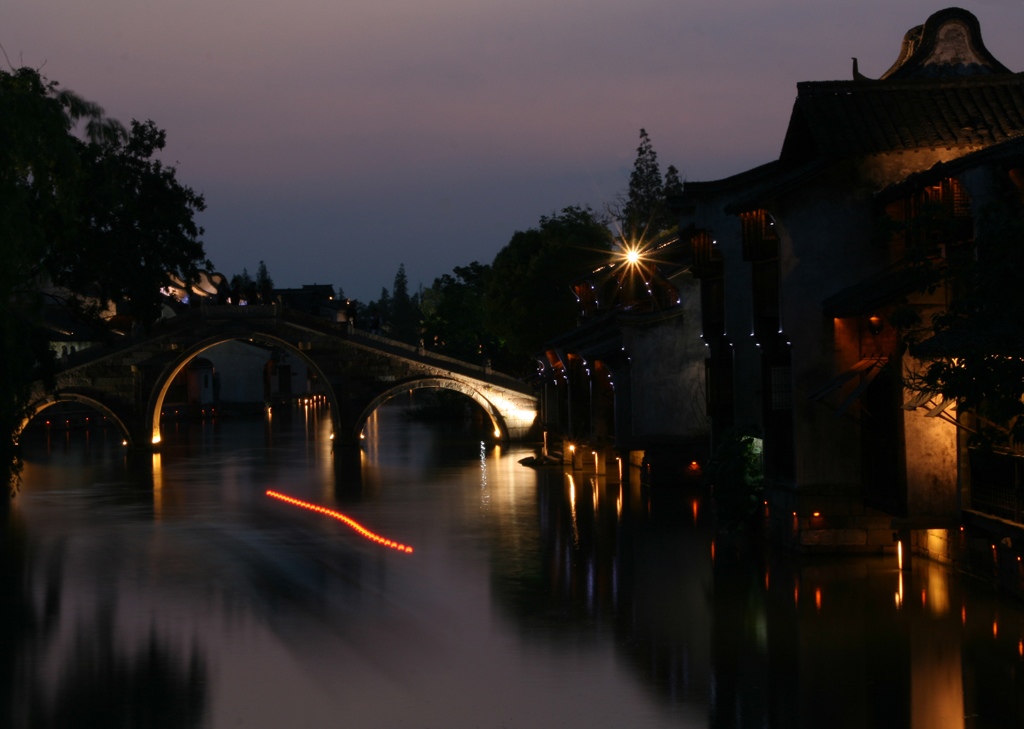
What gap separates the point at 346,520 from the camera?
126ft

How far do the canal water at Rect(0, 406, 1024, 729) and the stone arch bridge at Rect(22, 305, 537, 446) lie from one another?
30532mm

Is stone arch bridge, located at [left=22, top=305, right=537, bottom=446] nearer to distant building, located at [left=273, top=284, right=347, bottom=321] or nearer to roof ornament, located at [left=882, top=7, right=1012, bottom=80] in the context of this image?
roof ornament, located at [left=882, top=7, right=1012, bottom=80]

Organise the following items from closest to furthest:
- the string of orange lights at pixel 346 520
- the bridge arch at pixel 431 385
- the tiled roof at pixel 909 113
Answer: the tiled roof at pixel 909 113
the string of orange lights at pixel 346 520
the bridge arch at pixel 431 385

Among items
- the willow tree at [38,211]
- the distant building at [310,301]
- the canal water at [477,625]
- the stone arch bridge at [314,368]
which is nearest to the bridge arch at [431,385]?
the stone arch bridge at [314,368]

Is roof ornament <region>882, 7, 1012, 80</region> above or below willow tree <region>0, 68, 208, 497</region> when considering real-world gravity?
above

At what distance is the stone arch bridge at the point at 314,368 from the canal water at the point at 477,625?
30.5m

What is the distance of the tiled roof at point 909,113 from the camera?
2761cm

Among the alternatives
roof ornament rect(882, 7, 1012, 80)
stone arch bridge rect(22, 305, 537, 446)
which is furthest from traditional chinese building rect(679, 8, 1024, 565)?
stone arch bridge rect(22, 305, 537, 446)

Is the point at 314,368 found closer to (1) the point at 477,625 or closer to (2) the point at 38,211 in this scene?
(2) the point at 38,211

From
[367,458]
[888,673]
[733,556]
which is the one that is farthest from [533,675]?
[367,458]

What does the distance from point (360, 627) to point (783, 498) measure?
11.1m

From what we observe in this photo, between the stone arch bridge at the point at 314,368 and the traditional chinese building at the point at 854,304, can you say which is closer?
the traditional chinese building at the point at 854,304

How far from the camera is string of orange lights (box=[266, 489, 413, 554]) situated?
1286 inches

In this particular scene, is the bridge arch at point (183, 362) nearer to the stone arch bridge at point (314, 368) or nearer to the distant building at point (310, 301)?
the stone arch bridge at point (314, 368)
